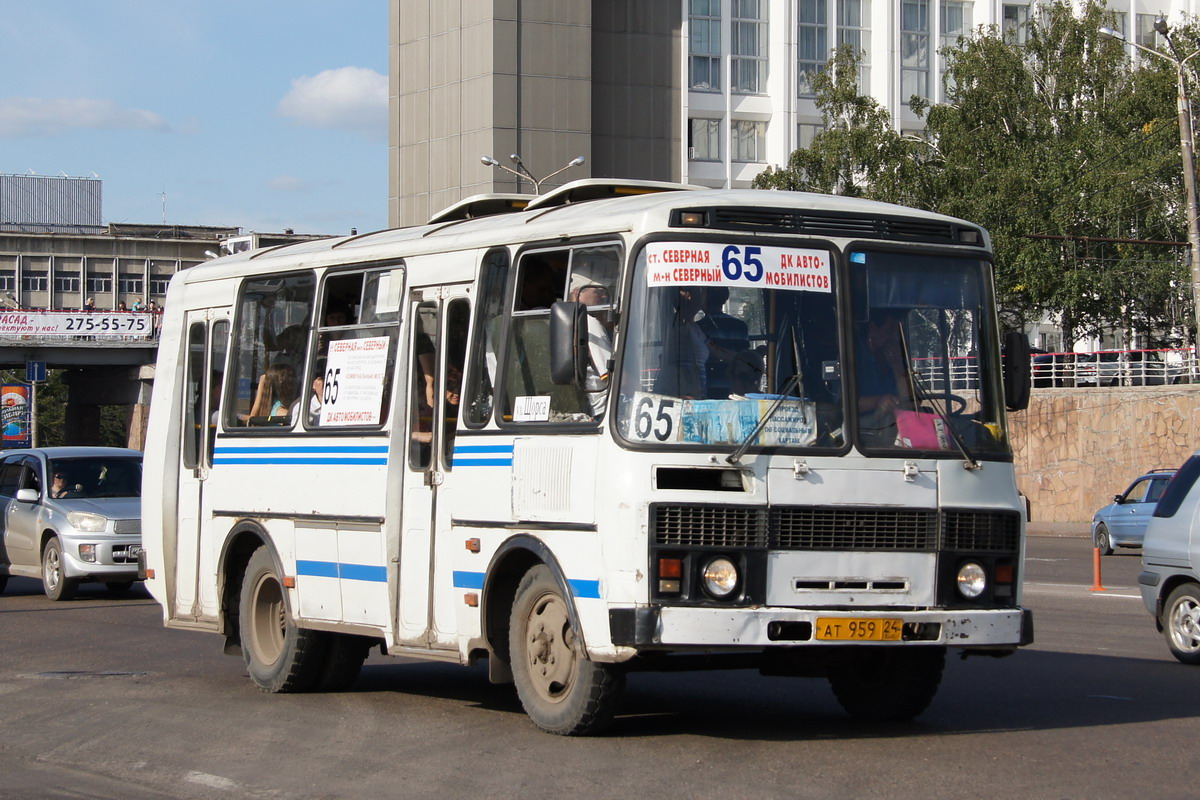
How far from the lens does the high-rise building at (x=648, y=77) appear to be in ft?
263

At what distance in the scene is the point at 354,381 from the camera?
36.3ft

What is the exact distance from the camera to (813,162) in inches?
2010

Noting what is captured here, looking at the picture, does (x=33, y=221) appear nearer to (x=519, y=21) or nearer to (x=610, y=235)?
(x=519, y=21)

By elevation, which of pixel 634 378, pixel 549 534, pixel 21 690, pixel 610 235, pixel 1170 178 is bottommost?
pixel 21 690

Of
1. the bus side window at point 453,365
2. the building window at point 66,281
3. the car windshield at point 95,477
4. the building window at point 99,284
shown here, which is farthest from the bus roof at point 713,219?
the building window at point 66,281

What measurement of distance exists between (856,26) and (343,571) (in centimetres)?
7363

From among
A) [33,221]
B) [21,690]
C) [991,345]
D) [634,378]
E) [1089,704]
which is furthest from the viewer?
[33,221]

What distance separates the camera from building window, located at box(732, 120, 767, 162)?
80.6 metres

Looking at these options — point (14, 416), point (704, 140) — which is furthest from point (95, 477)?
point (704, 140)

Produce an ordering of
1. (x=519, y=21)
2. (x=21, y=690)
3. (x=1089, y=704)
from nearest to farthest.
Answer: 1. (x=1089, y=704)
2. (x=21, y=690)
3. (x=519, y=21)

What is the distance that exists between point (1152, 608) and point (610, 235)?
701cm

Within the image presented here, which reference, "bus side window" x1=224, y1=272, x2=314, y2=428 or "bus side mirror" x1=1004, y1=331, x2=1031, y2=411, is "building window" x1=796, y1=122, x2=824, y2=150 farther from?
"bus side mirror" x1=1004, y1=331, x2=1031, y2=411

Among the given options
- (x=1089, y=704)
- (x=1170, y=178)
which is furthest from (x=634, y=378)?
(x=1170, y=178)

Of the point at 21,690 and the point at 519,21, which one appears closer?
the point at 21,690
